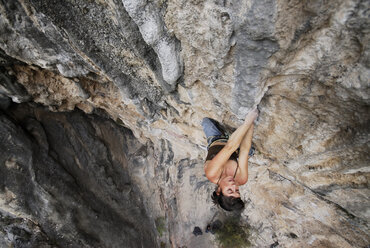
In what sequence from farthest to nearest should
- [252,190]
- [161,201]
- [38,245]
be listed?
[161,201] → [252,190] → [38,245]

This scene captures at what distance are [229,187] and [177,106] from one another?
1.32 meters

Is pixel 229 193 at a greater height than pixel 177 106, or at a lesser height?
lesser

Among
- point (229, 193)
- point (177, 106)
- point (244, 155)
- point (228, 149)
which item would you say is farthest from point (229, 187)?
point (177, 106)

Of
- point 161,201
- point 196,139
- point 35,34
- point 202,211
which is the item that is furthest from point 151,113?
point 202,211

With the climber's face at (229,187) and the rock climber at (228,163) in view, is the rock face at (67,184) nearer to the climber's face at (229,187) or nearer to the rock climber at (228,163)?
the rock climber at (228,163)

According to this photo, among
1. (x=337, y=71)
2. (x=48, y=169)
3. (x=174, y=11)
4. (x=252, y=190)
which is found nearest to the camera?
(x=337, y=71)

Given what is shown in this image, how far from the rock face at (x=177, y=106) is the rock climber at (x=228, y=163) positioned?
22cm

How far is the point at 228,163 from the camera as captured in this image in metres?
2.70

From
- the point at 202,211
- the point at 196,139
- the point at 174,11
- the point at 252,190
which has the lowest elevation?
the point at 202,211

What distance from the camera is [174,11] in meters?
1.64

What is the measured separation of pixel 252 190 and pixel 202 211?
2044 millimetres

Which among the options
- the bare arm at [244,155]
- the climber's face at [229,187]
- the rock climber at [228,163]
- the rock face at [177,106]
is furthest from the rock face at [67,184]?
the bare arm at [244,155]

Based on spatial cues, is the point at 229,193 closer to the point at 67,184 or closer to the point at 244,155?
the point at 244,155

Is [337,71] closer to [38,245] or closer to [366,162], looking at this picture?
[366,162]
